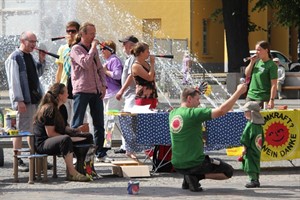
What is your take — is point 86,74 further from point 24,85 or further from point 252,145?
point 252,145

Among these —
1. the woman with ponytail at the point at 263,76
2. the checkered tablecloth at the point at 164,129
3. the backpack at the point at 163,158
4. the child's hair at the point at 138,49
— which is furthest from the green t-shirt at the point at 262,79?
the backpack at the point at 163,158

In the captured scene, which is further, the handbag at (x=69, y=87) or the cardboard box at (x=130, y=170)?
the handbag at (x=69, y=87)

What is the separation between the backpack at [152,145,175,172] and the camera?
1339 centimetres

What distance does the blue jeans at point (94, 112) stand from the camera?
1359 cm

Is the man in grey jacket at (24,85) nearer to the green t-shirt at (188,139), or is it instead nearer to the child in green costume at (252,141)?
the green t-shirt at (188,139)

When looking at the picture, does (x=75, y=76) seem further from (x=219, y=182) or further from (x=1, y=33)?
(x=1, y=33)

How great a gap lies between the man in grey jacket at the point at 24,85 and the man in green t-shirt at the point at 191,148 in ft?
8.04

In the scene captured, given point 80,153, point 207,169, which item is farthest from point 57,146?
point 207,169

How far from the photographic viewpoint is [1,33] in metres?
32.4

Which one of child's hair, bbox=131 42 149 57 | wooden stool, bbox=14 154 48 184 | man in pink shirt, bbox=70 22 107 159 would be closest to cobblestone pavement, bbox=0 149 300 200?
wooden stool, bbox=14 154 48 184

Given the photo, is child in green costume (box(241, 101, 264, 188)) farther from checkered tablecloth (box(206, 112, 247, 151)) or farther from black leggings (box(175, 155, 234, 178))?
checkered tablecloth (box(206, 112, 247, 151))

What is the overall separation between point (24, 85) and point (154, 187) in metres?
2.52

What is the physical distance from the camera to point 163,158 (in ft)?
43.8

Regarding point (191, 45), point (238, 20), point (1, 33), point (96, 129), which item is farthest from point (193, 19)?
point (96, 129)
